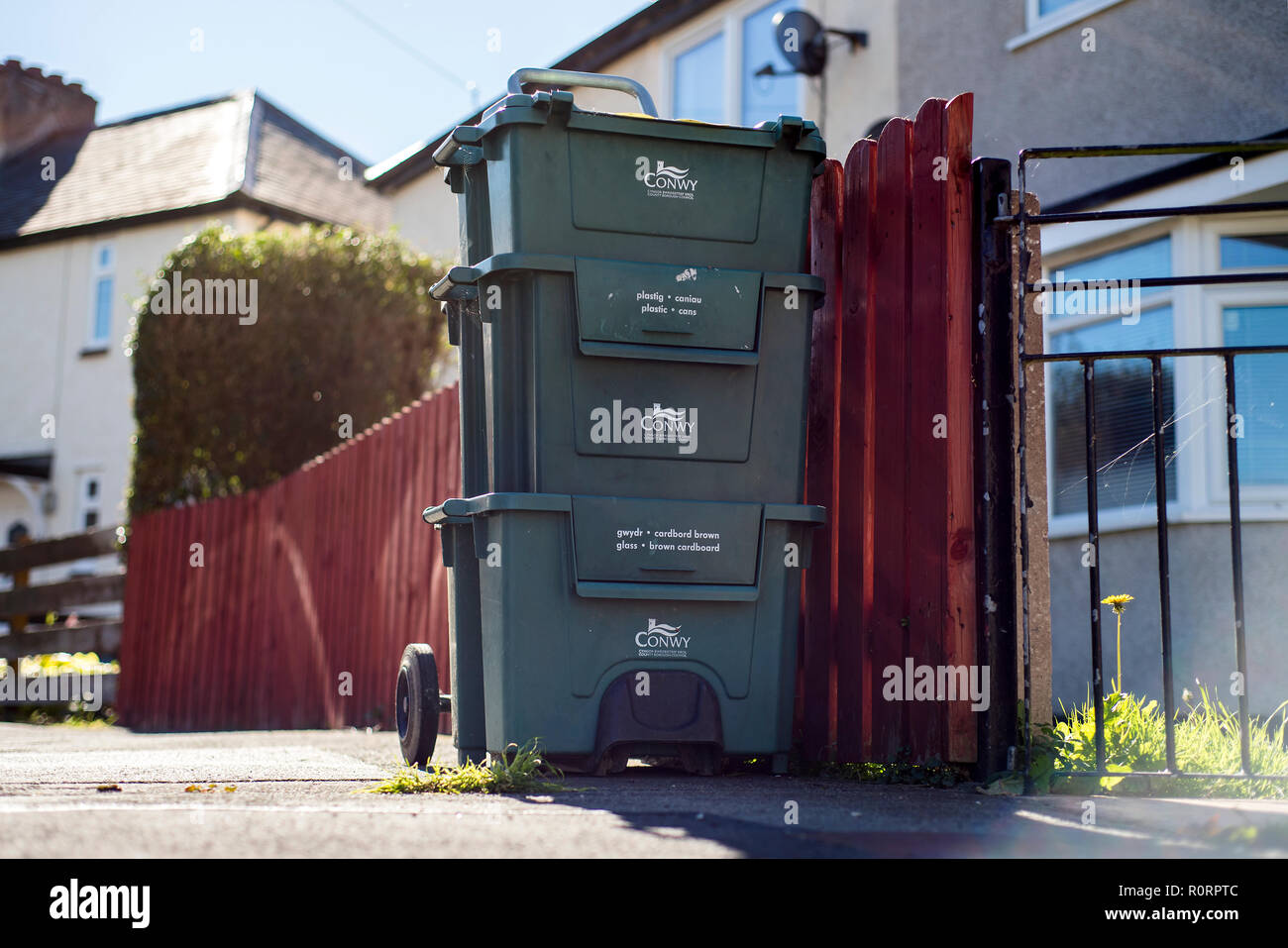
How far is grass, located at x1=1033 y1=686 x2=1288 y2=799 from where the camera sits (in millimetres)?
3818

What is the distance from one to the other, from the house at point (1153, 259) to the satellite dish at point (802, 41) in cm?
99

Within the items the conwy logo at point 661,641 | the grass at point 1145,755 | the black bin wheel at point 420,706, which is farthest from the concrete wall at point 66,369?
the grass at point 1145,755

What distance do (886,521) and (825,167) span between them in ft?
4.35

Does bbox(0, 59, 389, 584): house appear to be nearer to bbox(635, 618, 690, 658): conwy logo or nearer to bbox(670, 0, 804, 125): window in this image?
bbox(670, 0, 804, 125): window

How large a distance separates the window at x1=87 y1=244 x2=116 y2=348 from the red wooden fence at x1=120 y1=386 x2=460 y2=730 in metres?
9.40

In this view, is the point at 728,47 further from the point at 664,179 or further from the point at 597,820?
the point at 597,820

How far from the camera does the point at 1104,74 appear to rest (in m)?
8.40

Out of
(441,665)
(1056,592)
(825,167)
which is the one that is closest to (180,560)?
(441,665)

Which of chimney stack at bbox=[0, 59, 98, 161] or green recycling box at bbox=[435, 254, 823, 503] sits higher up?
chimney stack at bbox=[0, 59, 98, 161]

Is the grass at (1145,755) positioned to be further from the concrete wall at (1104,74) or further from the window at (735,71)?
the window at (735,71)

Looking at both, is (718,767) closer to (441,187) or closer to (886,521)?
(886,521)

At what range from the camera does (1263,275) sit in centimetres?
362

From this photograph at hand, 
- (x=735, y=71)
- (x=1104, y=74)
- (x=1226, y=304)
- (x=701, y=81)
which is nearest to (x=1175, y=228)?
(x=1226, y=304)

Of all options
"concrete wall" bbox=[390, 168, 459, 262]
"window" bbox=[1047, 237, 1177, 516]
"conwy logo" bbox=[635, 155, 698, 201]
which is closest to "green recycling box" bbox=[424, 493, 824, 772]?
"conwy logo" bbox=[635, 155, 698, 201]
